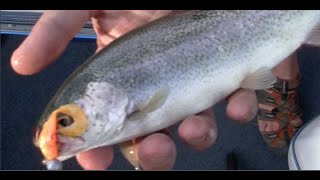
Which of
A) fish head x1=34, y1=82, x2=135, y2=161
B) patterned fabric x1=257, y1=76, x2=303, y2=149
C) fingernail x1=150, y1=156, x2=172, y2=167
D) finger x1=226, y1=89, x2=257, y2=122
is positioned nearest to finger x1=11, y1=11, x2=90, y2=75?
fish head x1=34, y1=82, x2=135, y2=161

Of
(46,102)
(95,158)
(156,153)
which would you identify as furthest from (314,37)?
(46,102)

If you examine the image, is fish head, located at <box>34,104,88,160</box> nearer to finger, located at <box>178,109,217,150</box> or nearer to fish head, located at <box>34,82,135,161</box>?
fish head, located at <box>34,82,135,161</box>

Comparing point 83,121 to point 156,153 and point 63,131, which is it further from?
point 156,153

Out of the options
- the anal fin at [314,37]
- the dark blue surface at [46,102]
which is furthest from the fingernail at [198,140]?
the dark blue surface at [46,102]

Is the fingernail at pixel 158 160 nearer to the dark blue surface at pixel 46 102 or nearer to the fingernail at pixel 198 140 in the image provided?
the fingernail at pixel 198 140
